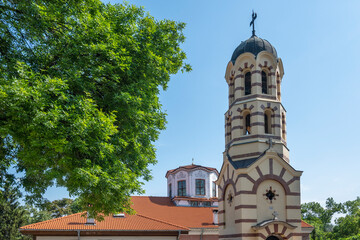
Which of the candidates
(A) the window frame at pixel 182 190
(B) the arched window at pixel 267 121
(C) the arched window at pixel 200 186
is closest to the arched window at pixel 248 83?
(B) the arched window at pixel 267 121

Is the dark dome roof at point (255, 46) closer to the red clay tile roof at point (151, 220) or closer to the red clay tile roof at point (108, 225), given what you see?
the red clay tile roof at point (108, 225)

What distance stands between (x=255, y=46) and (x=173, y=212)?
1834 cm

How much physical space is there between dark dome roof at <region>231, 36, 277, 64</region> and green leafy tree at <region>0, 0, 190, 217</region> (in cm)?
978

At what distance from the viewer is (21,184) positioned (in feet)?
39.2

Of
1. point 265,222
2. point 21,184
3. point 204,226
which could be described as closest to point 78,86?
point 21,184

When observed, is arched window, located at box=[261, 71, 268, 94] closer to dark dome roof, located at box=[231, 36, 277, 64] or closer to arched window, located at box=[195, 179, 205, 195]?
dark dome roof, located at box=[231, 36, 277, 64]

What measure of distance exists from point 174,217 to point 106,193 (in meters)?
23.3

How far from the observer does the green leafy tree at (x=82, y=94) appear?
891 centimetres

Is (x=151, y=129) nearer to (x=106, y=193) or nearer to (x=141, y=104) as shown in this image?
(x=141, y=104)

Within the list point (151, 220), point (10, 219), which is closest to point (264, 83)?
point (151, 220)

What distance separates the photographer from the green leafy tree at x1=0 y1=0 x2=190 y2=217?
29.2 feet

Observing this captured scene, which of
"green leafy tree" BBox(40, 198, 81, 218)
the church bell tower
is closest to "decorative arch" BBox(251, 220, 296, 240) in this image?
the church bell tower

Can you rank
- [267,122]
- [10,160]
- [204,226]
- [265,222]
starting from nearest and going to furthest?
[10,160]
[265,222]
[267,122]
[204,226]

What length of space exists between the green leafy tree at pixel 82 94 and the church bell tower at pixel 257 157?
7.60 metres
